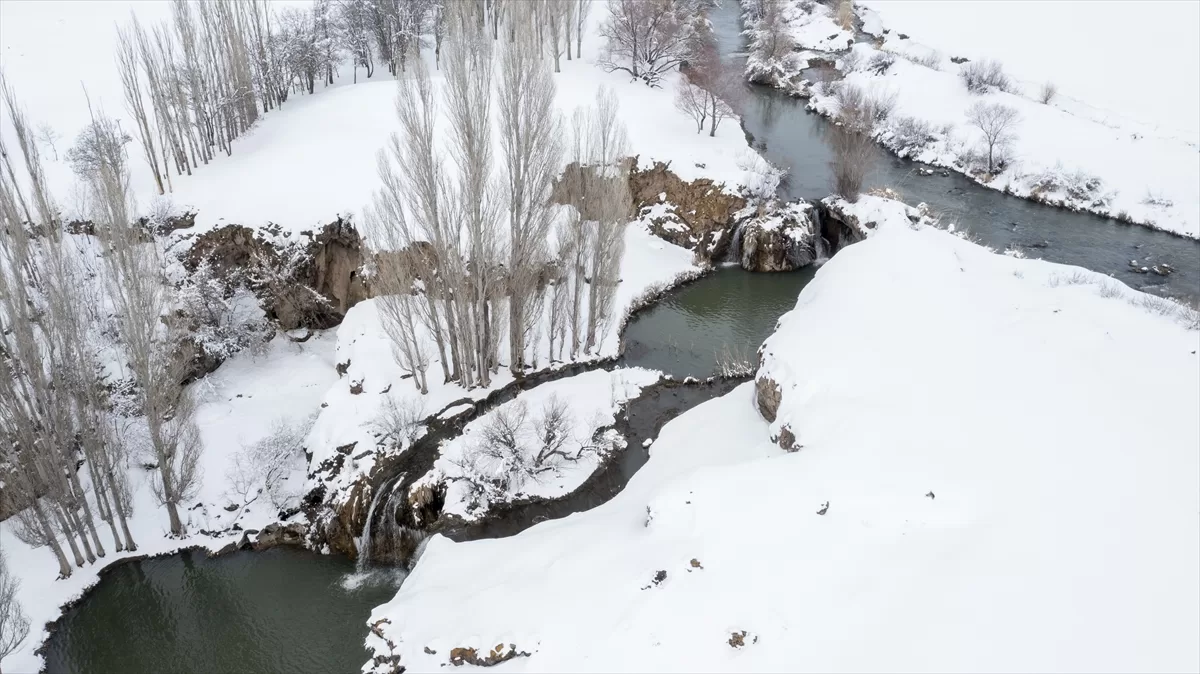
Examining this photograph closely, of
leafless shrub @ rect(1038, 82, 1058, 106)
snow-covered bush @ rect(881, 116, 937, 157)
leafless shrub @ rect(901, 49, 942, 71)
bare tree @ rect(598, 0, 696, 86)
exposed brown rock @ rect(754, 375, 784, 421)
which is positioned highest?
bare tree @ rect(598, 0, 696, 86)

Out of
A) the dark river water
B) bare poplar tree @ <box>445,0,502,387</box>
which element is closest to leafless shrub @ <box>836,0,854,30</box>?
the dark river water

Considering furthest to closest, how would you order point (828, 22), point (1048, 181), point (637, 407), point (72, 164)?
point (828, 22)
point (1048, 181)
point (72, 164)
point (637, 407)

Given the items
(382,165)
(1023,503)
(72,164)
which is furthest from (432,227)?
(72,164)

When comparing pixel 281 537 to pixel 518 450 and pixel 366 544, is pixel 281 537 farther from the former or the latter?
pixel 518 450

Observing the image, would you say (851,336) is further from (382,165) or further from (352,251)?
(352,251)

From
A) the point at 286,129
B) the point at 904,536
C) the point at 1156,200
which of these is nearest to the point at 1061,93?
the point at 1156,200

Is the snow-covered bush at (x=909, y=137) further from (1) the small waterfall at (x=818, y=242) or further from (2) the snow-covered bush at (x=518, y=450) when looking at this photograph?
(2) the snow-covered bush at (x=518, y=450)

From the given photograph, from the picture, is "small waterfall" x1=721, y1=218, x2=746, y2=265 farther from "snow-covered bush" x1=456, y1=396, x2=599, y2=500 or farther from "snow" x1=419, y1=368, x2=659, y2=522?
"snow-covered bush" x1=456, y1=396, x2=599, y2=500
